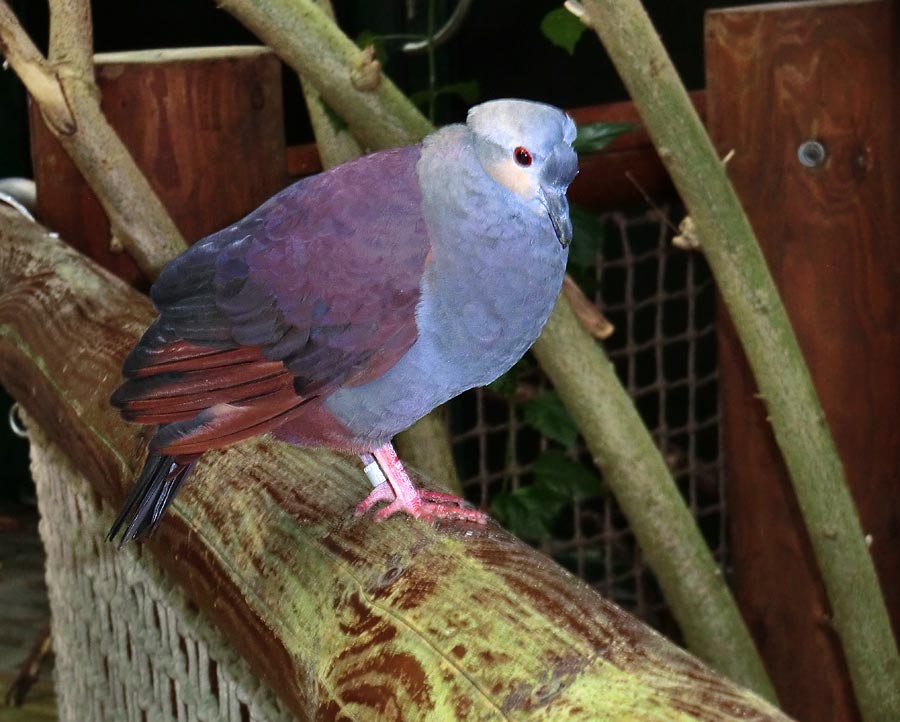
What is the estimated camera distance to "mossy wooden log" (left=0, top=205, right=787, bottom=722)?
0.68m

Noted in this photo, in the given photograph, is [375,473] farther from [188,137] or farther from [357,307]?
[188,137]

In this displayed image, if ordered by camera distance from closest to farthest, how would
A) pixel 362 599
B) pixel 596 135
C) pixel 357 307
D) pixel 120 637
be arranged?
pixel 362 599 → pixel 357 307 → pixel 120 637 → pixel 596 135

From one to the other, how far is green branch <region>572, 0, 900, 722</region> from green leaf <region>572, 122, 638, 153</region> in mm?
209

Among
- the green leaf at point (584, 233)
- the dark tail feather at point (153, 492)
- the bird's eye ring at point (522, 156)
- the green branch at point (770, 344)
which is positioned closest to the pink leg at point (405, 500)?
the dark tail feather at point (153, 492)

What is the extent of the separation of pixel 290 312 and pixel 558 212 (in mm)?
216

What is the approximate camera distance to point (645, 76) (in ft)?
4.03

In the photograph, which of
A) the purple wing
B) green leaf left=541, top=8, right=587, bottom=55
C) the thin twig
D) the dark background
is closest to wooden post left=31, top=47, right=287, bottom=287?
the thin twig

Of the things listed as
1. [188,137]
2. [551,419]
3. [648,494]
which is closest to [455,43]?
[551,419]

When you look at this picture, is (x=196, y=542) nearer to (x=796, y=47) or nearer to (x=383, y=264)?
(x=383, y=264)

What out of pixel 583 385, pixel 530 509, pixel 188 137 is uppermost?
pixel 188 137

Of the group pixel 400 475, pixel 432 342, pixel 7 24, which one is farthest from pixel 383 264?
pixel 7 24

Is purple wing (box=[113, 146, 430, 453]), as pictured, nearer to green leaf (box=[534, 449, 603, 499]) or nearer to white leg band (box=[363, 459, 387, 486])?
white leg band (box=[363, 459, 387, 486])

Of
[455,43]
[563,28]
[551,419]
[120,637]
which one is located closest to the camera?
[120,637]

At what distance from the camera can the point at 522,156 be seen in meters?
0.88
